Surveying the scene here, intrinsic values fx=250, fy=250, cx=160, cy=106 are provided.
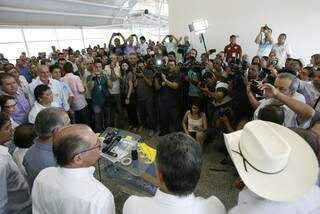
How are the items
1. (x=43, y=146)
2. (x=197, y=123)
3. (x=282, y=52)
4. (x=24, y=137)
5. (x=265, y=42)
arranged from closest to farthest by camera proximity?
(x=43, y=146), (x=24, y=137), (x=197, y=123), (x=282, y=52), (x=265, y=42)

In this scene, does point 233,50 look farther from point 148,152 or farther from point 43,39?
point 43,39

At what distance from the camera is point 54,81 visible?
11.8 feet

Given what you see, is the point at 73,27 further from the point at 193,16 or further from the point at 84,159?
the point at 84,159

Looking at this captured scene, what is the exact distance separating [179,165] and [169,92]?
3.21 meters

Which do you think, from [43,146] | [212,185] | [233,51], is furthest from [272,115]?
[233,51]

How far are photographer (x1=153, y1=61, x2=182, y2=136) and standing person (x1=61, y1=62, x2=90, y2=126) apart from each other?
1.27 meters

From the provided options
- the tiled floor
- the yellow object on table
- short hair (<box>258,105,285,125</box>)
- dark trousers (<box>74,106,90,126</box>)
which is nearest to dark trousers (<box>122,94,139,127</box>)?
dark trousers (<box>74,106,90,126</box>)

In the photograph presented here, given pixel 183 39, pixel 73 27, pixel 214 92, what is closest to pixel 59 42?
pixel 73 27

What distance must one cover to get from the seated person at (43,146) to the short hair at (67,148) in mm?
450

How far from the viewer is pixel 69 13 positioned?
11758mm

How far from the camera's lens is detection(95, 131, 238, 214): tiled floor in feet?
9.52

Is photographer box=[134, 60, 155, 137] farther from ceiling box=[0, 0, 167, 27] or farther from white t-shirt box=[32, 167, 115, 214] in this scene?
ceiling box=[0, 0, 167, 27]

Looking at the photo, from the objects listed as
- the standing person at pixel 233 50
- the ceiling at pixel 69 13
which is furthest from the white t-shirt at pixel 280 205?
the ceiling at pixel 69 13

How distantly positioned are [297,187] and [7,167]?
1.71 metres
